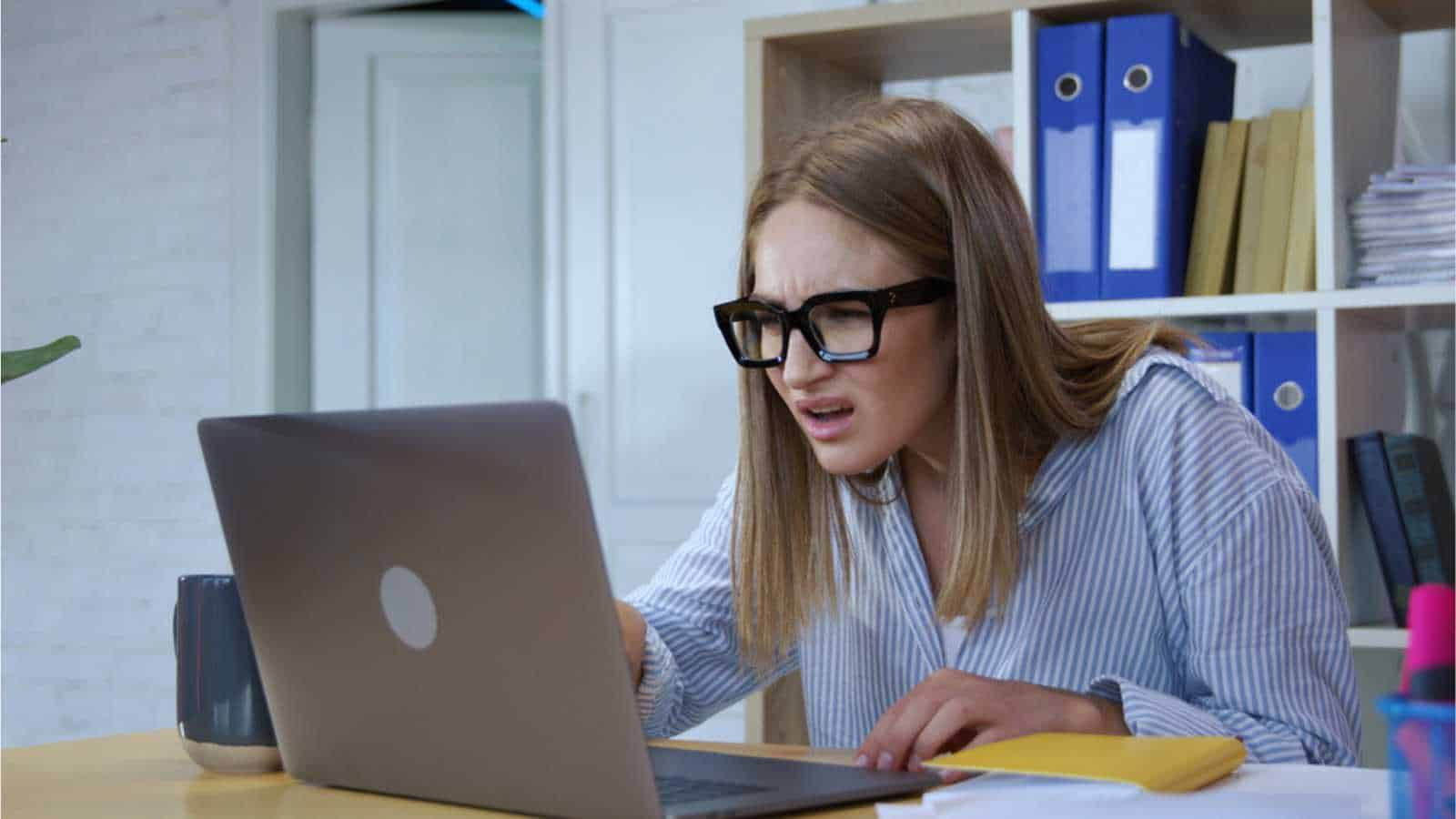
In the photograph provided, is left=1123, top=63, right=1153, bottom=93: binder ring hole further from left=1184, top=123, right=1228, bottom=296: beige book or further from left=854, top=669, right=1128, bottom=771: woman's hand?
left=854, top=669, right=1128, bottom=771: woman's hand

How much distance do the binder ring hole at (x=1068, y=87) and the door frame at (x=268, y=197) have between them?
1749 mm

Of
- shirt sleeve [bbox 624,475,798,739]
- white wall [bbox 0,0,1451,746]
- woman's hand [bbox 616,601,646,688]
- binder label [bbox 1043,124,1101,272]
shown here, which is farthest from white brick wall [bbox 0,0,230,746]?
woman's hand [bbox 616,601,646,688]

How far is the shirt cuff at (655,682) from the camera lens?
4.55 feet

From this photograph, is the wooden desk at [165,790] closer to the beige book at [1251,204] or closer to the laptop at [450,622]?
the laptop at [450,622]

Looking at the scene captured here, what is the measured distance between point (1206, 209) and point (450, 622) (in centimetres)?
157

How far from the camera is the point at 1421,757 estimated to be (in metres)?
0.64

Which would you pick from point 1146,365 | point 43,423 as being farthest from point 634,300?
point 1146,365

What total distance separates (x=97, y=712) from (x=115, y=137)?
135 centimetres

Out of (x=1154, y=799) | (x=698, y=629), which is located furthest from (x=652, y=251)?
(x=1154, y=799)

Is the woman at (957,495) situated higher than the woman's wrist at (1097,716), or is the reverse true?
the woman at (957,495)

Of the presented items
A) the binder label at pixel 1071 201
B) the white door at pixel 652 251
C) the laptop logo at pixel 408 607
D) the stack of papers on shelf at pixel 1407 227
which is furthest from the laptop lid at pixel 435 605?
the white door at pixel 652 251

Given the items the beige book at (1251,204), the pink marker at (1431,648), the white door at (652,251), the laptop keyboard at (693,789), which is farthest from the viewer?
the white door at (652,251)

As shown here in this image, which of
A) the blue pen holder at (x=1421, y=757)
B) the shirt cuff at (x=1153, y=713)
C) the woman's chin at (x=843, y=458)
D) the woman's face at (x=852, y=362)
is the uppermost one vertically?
the woman's face at (x=852, y=362)

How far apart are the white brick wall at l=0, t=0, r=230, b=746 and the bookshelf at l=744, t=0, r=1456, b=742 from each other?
1862 mm
